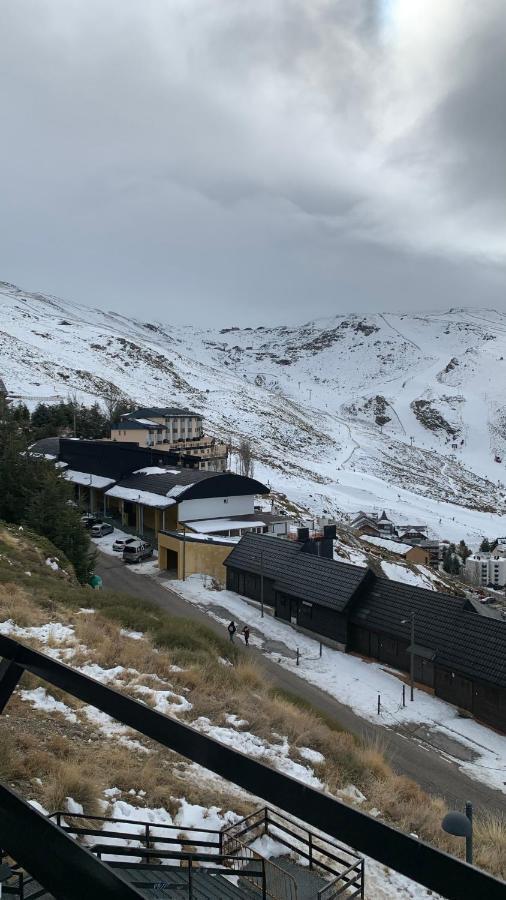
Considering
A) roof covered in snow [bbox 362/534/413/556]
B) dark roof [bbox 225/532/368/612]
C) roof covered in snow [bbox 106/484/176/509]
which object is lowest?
roof covered in snow [bbox 362/534/413/556]

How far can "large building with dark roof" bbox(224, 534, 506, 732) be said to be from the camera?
814 inches

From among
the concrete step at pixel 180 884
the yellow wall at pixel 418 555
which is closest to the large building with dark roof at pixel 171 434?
the yellow wall at pixel 418 555

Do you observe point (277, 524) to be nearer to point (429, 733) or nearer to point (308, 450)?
point (429, 733)

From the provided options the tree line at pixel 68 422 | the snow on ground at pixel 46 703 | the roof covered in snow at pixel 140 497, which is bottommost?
the roof covered in snow at pixel 140 497

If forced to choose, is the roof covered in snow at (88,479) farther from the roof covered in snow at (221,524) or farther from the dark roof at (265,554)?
the dark roof at (265,554)

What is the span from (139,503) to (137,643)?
24.8m

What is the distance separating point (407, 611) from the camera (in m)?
24.2

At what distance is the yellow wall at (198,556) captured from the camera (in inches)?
1289

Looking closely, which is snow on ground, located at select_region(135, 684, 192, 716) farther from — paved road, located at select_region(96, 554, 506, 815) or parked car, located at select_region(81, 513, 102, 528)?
parked car, located at select_region(81, 513, 102, 528)

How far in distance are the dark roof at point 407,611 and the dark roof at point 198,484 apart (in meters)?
16.0

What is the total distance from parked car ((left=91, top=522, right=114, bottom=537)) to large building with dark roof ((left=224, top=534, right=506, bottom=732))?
12.7 metres

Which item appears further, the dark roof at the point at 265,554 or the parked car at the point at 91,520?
the parked car at the point at 91,520

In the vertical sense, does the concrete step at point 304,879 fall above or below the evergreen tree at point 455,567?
above

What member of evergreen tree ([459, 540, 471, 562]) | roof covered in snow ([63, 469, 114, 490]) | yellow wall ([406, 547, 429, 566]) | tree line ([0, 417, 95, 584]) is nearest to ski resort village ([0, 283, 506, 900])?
tree line ([0, 417, 95, 584])
